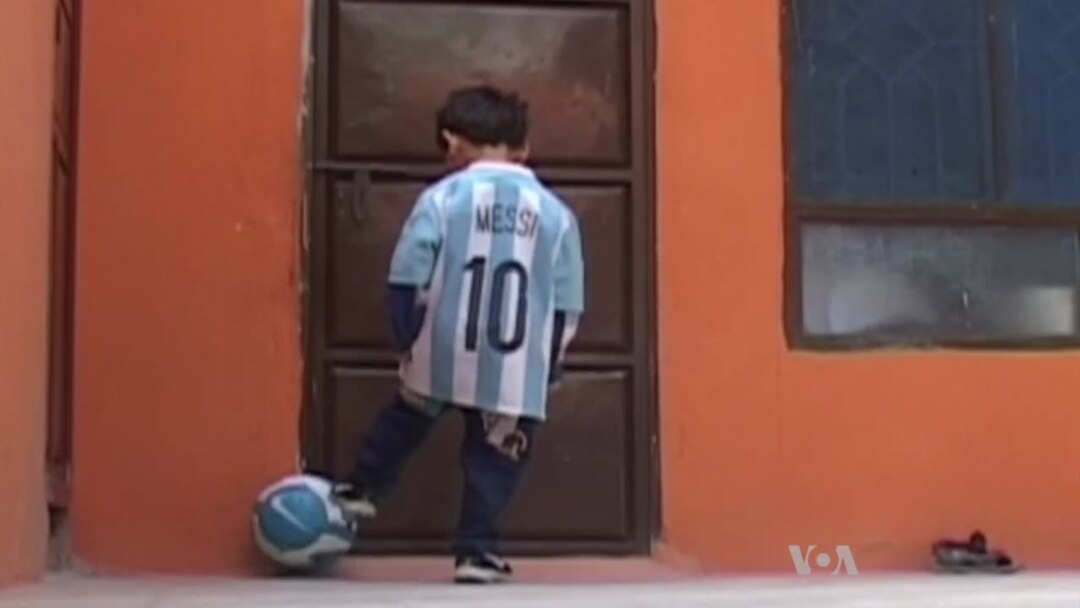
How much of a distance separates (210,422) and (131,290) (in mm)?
374

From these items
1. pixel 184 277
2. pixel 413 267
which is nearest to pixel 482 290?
pixel 413 267

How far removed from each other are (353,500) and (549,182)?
1018mm

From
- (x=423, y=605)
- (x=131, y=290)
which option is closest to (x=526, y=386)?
(x=131, y=290)

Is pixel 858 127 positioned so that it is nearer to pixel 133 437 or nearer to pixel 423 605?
pixel 133 437

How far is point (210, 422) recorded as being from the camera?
5293 mm

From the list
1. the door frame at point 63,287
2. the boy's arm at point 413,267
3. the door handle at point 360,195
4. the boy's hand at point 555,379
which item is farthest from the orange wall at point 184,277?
the boy's hand at point 555,379

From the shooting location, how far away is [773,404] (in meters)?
5.52

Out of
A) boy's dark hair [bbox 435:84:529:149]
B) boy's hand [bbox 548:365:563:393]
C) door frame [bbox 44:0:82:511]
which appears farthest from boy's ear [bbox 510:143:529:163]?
door frame [bbox 44:0:82:511]

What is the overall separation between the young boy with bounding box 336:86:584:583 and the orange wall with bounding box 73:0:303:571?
40cm

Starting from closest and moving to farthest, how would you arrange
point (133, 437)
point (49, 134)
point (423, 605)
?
point (423, 605) → point (49, 134) → point (133, 437)

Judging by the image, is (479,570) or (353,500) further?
(353,500)

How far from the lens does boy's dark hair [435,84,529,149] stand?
508 centimetres

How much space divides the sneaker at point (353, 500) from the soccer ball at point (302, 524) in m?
0.02

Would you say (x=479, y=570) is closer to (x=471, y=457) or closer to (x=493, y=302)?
(x=471, y=457)
